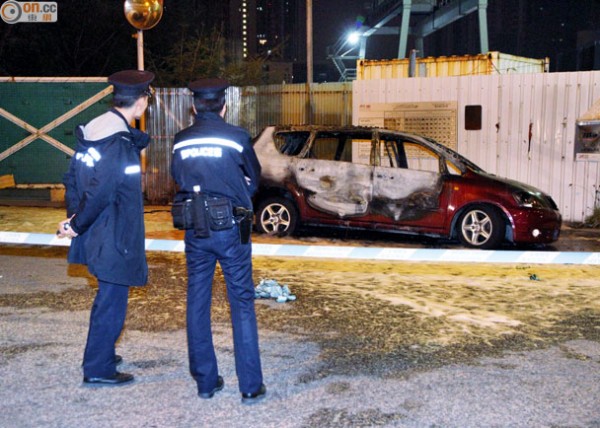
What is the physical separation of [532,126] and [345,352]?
8397 millimetres

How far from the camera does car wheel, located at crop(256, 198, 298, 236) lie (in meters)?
10.7

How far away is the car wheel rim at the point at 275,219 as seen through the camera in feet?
35.3

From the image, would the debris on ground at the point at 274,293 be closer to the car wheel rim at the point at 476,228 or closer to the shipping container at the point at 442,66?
the car wheel rim at the point at 476,228

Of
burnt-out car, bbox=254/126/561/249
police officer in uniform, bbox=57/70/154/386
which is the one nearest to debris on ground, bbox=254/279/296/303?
police officer in uniform, bbox=57/70/154/386

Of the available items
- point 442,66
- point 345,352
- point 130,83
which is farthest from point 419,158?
point 130,83

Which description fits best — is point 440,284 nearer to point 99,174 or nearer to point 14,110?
point 99,174

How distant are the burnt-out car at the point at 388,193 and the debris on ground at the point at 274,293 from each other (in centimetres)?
340

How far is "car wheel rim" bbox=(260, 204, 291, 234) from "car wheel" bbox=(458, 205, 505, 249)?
2.40 meters

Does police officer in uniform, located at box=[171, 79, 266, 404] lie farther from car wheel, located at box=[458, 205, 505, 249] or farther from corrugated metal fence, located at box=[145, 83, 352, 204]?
corrugated metal fence, located at box=[145, 83, 352, 204]

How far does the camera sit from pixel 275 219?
1079cm

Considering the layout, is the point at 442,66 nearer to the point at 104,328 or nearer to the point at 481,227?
the point at 481,227
